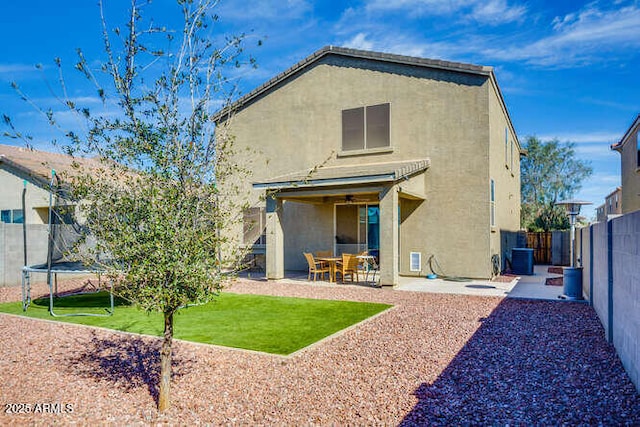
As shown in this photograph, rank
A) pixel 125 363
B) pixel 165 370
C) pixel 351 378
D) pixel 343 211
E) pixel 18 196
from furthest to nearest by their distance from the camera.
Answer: pixel 18 196, pixel 343 211, pixel 125 363, pixel 351 378, pixel 165 370

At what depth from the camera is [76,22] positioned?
5164 millimetres

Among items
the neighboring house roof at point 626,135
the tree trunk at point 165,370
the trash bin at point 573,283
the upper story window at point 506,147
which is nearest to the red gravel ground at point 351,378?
the tree trunk at point 165,370

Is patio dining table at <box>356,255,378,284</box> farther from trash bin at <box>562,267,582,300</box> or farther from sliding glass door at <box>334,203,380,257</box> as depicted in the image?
trash bin at <box>562,267,582,300</box>

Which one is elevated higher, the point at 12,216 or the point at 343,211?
the point at 343,211

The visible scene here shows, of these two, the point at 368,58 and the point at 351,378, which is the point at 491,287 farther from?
the point at 368,58

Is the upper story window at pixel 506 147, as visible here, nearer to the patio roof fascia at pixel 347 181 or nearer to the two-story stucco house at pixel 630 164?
the two-story stucco house at pixel 630 164

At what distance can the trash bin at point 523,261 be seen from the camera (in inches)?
630

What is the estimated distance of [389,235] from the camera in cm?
1198

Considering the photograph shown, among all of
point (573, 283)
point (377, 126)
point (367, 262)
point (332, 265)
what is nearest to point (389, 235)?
point (367, 262)

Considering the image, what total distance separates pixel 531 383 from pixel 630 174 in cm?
1981

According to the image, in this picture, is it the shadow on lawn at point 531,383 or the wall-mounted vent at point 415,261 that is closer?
the shadow on lawn at point 531,383

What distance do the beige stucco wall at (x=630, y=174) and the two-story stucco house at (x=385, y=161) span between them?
241 inches

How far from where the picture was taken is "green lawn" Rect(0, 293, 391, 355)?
706 centimetres

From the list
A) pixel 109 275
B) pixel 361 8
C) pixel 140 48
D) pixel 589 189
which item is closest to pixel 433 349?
pixel 109 275
